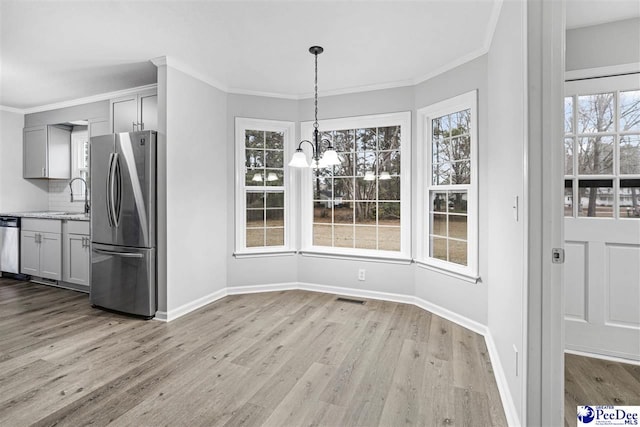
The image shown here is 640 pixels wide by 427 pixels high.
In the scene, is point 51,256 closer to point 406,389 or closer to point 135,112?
point 135,112

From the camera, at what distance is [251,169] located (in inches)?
169

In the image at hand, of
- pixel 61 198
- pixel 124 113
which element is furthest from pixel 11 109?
pixel 124 113

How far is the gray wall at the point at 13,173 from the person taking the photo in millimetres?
4934

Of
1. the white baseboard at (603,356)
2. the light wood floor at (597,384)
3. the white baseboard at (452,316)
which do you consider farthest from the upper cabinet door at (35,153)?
the white baseboard at (603,356)

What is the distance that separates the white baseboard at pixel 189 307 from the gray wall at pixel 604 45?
4.10m

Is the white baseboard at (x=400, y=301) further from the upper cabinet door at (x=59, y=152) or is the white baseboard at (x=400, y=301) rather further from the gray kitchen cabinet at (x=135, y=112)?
the upper cabinet door at (x=59, y=152)

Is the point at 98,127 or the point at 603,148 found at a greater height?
the point at 98,127

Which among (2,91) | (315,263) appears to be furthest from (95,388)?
(2,91)

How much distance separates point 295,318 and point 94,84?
366cm

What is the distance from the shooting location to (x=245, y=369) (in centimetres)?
239

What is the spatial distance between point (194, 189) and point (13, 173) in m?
3.58

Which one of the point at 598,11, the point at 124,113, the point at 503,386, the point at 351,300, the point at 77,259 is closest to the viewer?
the point at 503,386

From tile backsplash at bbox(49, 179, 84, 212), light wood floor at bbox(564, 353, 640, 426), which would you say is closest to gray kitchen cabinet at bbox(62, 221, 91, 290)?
tile backsplash at bbox(49, 179, 84, 212)

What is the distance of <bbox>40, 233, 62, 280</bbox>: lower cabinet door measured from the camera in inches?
170
